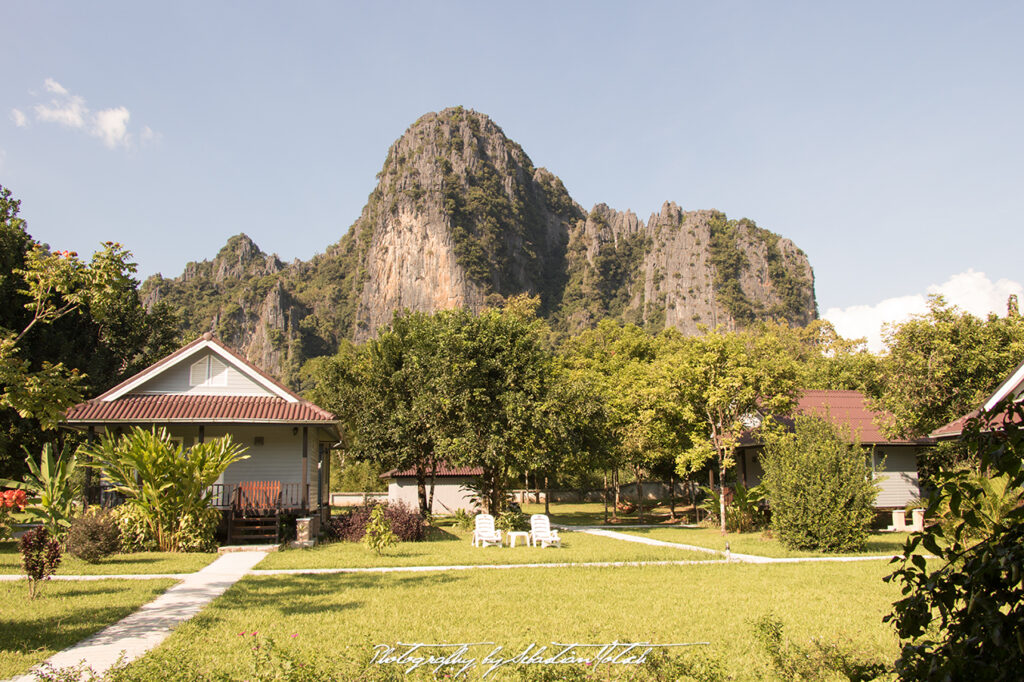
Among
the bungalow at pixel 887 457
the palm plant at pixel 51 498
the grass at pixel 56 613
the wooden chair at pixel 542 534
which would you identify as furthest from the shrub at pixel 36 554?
the bungalow at pixel 887 457

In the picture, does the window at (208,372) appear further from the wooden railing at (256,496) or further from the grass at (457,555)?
the grass at (457,555)

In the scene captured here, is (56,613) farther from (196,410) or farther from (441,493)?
(441,493)

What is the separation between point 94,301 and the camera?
9.52 meters

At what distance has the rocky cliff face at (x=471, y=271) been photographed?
161250 millimetres

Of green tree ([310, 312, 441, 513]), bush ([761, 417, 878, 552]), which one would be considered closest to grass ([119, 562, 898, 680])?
bush ([761, 417, 878, 552])

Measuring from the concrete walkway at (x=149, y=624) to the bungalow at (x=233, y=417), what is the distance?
5.89 m

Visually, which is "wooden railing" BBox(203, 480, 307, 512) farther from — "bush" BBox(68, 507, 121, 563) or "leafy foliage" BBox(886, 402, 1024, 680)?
"leafy foliage" BBox(886, 402, 1024, 680)

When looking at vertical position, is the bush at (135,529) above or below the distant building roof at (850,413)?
below

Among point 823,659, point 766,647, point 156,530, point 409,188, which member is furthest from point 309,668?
point 409,188

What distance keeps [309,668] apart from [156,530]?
15216mm

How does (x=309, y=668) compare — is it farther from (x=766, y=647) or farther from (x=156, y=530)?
(x=156, y=530)

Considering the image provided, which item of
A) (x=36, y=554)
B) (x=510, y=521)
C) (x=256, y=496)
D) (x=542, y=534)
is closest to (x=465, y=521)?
(x=510, y=521)

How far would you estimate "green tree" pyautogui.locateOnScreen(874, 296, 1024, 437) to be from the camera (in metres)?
24.3

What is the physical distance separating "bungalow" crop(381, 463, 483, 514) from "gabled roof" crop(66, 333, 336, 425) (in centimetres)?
1825
